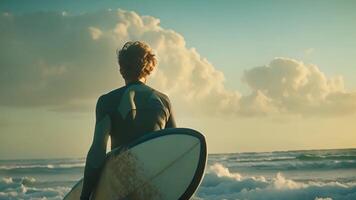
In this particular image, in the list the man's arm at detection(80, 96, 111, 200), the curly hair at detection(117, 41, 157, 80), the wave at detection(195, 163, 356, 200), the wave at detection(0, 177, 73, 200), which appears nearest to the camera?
the man's arm at detection(80, 96, 111, 200)

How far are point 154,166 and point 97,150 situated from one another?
0.30 metres

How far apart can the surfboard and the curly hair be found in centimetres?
30

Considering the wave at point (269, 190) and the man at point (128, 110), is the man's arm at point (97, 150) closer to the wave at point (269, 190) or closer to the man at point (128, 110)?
the man at point (128, 110)

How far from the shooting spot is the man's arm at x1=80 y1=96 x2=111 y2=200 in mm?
2252

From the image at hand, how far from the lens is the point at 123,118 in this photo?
2258mm

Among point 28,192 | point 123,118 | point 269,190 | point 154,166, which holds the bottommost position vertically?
point 28,192

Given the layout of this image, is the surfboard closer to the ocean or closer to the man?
the man

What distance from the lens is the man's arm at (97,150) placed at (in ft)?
7.39

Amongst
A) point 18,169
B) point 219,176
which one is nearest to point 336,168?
point 219,176

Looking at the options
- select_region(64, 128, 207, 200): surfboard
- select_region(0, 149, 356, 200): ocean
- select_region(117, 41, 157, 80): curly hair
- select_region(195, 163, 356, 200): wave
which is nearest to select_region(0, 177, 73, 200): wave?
select_region(0, 149, 356, 200): ocean

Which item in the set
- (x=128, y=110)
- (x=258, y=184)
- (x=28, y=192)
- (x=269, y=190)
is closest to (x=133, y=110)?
(x=128, y=110)

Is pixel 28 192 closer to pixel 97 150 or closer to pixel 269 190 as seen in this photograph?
pixel 269 190

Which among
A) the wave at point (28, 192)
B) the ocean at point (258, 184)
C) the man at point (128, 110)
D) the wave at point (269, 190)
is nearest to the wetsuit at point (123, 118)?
the man at point (128, 110)

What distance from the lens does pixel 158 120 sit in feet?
7.70
